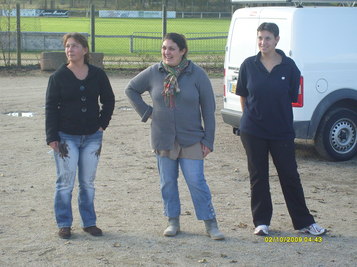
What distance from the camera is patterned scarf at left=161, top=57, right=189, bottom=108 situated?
6145mm

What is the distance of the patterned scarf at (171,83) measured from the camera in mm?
6145

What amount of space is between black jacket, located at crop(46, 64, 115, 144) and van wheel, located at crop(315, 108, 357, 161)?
14.7 ft

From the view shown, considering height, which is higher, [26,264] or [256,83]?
[256,83]

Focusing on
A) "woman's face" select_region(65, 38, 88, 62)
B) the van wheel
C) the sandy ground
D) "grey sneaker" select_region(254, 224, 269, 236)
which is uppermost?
"woman's face" select_region(65, 38, 88, 62)

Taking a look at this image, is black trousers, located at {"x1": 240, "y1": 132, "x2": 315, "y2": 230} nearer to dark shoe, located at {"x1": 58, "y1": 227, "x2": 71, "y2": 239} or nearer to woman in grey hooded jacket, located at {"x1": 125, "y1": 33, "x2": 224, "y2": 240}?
woman in grey hooded jacket, located at {"x1": 125, "y1": 33, "x2": 224, "y2": 240}

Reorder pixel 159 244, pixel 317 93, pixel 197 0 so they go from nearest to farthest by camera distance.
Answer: pixel 159 244 < pixel 317 93 < pixel 197 0

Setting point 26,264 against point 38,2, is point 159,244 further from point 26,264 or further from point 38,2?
point 38,2

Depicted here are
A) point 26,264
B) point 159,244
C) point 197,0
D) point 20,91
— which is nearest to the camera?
point 26,264

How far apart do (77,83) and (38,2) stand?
183 ft

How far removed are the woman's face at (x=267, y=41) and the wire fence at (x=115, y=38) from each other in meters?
14.6

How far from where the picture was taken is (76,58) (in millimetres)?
6305

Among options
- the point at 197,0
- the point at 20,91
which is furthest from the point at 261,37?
the point at 197,0
